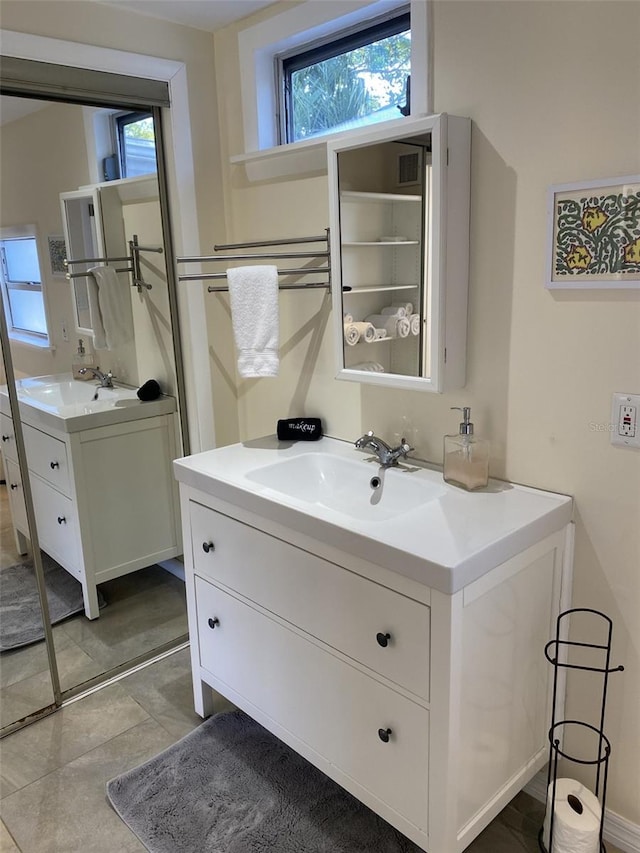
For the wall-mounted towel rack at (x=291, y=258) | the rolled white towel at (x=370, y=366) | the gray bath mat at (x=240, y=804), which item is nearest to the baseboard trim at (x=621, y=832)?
the gray bath mat at (x=240, y=804)

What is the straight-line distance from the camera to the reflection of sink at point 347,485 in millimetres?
1812

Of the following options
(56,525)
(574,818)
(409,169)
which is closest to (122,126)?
(409,169)

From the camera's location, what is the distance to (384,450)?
6.16 ft

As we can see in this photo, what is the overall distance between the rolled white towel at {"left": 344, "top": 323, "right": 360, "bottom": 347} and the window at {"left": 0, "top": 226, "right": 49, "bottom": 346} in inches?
38.8

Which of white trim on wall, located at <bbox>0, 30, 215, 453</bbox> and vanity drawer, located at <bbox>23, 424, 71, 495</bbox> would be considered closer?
white trim on wall, located at <bbox>0, 30, 215, 453</bbox>

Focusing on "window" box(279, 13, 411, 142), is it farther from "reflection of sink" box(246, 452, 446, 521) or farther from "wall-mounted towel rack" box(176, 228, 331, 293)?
"reflection of sink" box(246, 452, 446, 521)

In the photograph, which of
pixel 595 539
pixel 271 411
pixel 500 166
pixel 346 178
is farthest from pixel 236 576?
pixel 500 166

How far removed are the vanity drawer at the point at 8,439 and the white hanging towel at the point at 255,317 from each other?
78 centimetres

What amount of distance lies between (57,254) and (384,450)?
4.01 feet

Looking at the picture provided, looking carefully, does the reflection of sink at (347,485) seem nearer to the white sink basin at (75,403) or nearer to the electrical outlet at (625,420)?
the electrical outlet at (625,420)

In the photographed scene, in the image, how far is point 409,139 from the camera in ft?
5.24

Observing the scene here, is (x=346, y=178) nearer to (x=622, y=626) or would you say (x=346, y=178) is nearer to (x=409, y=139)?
(x=409, y=139)

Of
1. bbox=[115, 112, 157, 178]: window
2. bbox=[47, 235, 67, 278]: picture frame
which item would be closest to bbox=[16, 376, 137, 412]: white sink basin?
bbox=[47, 235, 67, 278]: picture frame

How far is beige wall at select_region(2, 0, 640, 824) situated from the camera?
142cm
